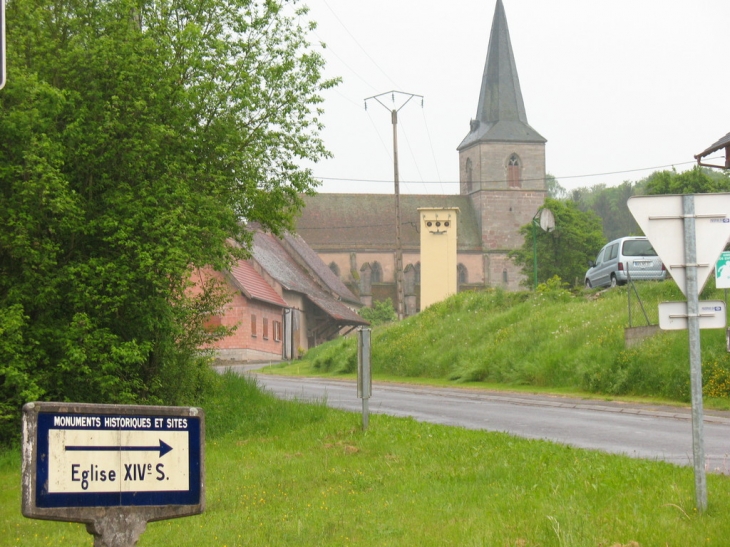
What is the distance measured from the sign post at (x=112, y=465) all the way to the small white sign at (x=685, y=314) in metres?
4.27

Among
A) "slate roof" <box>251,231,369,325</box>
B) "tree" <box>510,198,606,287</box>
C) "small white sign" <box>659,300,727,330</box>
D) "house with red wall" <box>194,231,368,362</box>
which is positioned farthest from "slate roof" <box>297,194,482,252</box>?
"small white sign" <box>659,300,727,330</box>

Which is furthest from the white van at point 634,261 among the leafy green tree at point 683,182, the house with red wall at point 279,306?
the leafy green tree at point 683,182

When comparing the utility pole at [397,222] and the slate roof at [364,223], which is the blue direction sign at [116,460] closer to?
the utility pole at [397,222]

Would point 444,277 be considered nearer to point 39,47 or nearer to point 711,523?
point 39,47

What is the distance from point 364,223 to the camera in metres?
105

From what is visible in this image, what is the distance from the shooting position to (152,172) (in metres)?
16.8

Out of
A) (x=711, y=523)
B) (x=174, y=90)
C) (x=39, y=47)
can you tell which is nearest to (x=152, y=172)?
(x=174, y=90)

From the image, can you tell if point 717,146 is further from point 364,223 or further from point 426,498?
point 364,223

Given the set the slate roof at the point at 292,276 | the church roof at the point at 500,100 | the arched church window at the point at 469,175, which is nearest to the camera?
the slate roof at the point at 292,276

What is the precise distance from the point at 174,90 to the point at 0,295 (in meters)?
4.32

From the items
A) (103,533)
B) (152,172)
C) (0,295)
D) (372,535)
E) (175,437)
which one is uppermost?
(152,172)

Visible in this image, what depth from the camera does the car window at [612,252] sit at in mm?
34806

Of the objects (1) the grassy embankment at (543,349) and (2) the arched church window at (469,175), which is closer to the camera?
(1) the grassy embankment at (543,349)

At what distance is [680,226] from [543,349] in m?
19.4
